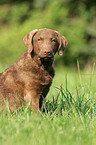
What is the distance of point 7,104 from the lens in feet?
13.1

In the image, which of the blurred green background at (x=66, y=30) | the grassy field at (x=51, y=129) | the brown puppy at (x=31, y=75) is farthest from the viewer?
the blurred green background at (x=66, y=30)

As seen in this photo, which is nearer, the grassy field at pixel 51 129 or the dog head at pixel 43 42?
the grassy field at pixel 51 129

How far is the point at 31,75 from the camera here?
167 inches

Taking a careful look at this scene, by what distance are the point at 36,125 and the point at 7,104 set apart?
29.8 inches

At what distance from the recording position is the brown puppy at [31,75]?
421 cm

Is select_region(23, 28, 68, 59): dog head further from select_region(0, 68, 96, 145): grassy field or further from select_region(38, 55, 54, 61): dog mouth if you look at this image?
select_region(0, 68, 96, 145): grassy field

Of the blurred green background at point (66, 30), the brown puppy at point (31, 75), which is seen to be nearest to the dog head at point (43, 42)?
the brown puppy at point (31, 75)

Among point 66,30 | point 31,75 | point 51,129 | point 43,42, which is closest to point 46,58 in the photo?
point 43,42

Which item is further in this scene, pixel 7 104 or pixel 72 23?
pixel 72 23

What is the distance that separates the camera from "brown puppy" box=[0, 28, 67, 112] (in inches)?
166

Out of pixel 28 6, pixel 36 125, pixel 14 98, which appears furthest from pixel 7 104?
pixel 28 6

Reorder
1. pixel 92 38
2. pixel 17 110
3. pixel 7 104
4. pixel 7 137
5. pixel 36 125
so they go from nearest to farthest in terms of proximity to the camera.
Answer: pixel 7 137
pixel 36 125
pixel 7 104
pixel 17 110
pixel 92 38

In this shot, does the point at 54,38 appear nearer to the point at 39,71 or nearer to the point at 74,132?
the point at 39,71

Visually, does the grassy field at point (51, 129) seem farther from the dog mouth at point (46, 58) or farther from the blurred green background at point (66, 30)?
the blurred green background at point (66, 30)
